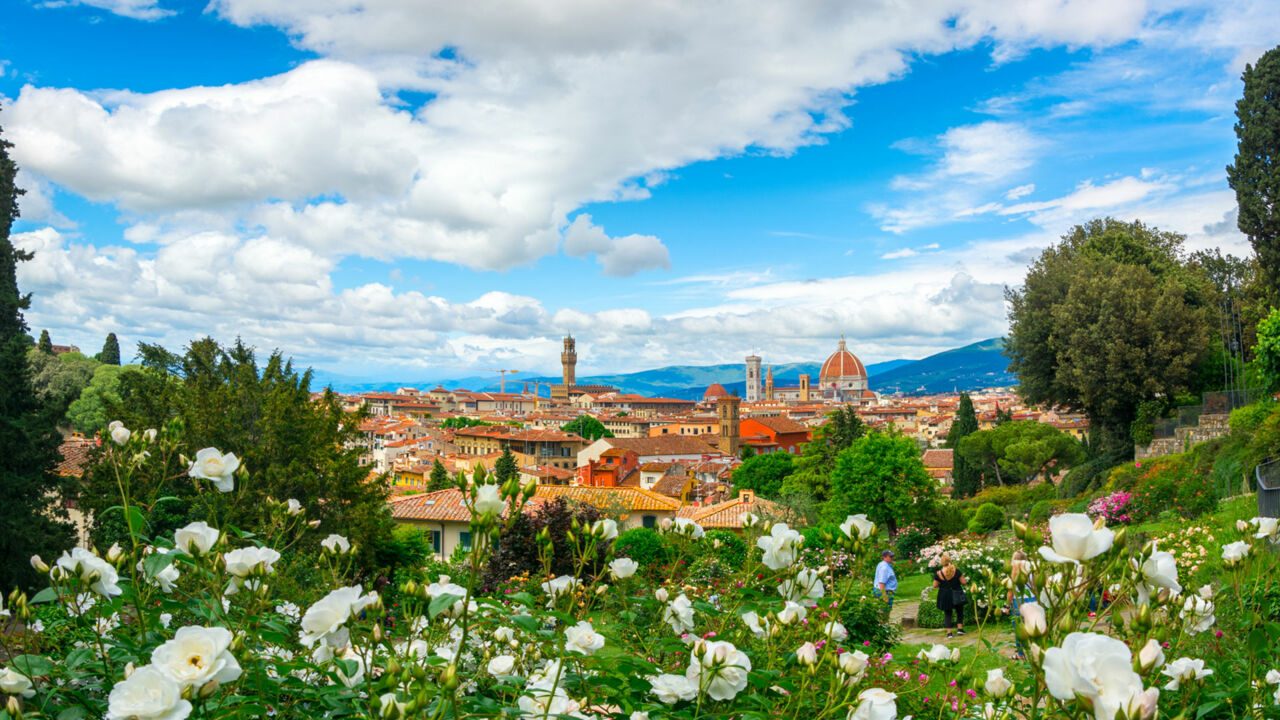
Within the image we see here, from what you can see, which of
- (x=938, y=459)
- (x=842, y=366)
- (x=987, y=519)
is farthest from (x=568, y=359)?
(x=987, y=519)

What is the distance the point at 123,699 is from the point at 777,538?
4.95 feet

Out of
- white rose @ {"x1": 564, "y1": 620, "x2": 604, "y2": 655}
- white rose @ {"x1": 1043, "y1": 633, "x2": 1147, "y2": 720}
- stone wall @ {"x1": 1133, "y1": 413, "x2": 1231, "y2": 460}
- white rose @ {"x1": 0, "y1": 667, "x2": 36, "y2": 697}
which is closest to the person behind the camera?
white rose @ {"x1": 1043, "y1": 633, "x2": 1147, "y2": 720}

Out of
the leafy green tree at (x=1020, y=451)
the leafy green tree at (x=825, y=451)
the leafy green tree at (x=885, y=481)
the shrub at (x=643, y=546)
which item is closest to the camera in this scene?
the shrub at (x=643, y=546)

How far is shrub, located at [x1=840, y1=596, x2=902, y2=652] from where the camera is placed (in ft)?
20.2

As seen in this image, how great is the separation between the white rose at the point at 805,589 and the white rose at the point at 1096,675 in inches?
43.6

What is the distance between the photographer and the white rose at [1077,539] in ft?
4.20

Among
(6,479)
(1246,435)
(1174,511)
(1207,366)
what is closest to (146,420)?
(6,479)

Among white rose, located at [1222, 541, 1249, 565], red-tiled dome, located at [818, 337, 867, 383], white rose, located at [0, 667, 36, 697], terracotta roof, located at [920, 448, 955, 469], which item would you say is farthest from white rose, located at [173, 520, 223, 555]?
red-tiled dome, located at [818, 337, 867, 383]

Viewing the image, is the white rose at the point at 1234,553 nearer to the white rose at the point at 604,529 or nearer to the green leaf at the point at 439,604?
the white rose at the point at 604,529

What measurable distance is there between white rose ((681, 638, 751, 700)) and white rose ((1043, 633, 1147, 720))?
2.15 feet

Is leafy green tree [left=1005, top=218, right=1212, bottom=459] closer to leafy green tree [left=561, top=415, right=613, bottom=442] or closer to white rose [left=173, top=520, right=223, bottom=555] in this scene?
white rose [left=173, top=520, right=223, bottom=555]

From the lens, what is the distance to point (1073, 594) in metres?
1.46

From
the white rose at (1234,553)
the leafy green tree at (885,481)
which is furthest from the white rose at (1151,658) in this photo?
the leafy green tree at (885,481)

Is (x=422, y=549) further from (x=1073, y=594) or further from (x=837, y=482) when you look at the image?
(x=1073, y=594)
